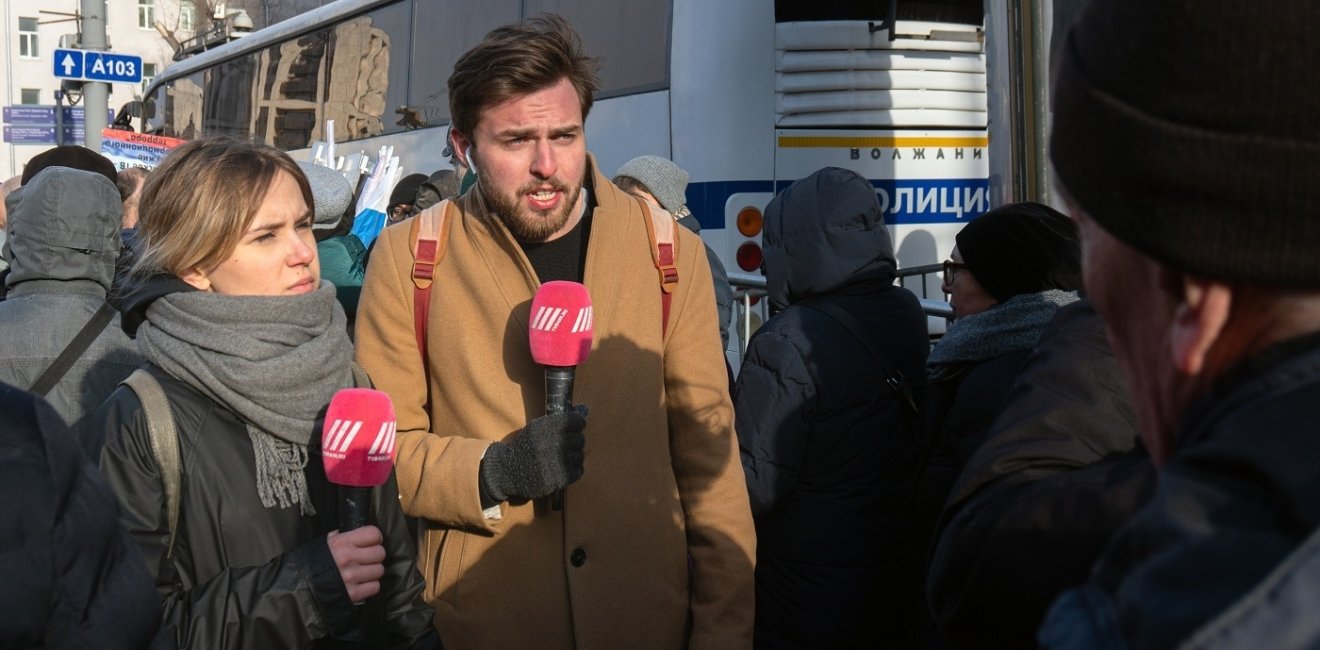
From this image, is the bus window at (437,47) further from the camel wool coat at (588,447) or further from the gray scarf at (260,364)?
the gray scarf at (260,364)

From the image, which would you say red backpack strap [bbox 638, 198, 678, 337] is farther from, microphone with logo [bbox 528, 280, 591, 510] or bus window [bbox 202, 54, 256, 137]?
bus window [bbox 202, 54, 256, 137]

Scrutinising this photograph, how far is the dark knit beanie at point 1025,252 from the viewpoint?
3.19 meters

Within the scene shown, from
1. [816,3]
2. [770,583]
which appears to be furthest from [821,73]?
[770,583]

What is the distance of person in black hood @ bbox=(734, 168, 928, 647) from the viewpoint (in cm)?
354

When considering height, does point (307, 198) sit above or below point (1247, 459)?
above

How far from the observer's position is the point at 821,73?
8641mm

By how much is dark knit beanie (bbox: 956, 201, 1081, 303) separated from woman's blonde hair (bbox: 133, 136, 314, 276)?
1.85 metres

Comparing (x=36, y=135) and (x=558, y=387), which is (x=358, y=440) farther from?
(x=36, y=135)

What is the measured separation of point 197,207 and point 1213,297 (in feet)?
6.94

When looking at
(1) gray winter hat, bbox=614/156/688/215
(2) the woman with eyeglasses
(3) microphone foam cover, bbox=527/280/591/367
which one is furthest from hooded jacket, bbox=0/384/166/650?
(1) gray winter hat, bbox=614/156/688/215

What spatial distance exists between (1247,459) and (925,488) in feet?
8.71

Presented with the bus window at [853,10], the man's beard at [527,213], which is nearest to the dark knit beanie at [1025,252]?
the man's beard at [527,213]

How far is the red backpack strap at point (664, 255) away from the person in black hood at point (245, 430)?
0.74 meters

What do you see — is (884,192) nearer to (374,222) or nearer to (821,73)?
(821,73)
